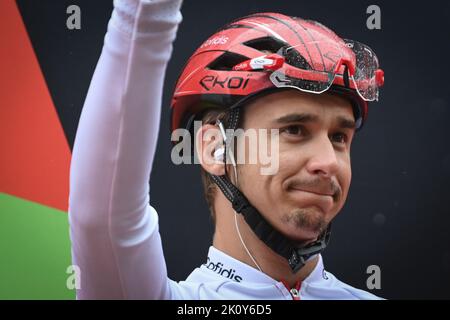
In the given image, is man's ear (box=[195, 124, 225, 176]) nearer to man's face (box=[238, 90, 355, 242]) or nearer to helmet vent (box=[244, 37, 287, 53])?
man's face (box=[238, 90, 355, 242])

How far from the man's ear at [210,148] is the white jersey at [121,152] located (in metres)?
0.53

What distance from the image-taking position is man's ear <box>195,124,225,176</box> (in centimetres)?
235

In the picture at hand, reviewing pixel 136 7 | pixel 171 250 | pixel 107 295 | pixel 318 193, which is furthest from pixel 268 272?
pixel 136 7

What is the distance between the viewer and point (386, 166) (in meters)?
3.37

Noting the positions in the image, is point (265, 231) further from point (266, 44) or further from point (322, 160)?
point (266, 44)

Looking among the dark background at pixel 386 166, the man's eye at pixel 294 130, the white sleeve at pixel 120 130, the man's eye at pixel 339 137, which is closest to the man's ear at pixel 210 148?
the man's eye at pixel 294 130

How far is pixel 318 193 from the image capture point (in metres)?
2.20

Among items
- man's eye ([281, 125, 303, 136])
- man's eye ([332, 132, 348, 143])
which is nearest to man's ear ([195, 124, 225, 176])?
man's eye ([281, 125, 303, 136])

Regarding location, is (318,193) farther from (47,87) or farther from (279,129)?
(47,87)

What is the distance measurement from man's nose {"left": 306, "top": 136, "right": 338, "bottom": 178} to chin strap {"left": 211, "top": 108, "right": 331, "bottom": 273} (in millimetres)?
229

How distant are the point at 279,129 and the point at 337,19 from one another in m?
1.29

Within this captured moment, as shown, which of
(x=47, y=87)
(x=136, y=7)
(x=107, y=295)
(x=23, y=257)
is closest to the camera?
(x=136, y=7)

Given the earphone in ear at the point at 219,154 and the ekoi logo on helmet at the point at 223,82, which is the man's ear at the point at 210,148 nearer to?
the earphone in ear at the point at 219,154

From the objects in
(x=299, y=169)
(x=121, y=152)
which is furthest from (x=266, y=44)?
(x=121, y=152)
